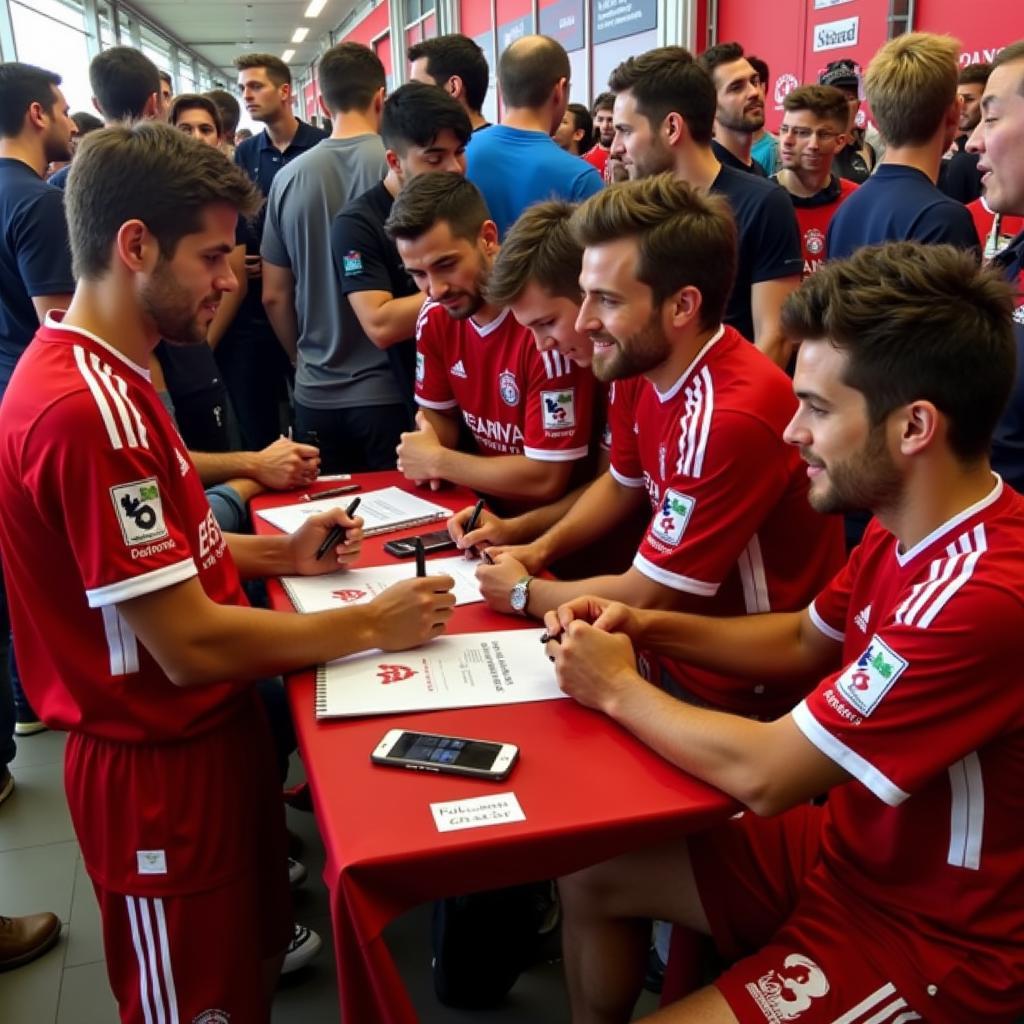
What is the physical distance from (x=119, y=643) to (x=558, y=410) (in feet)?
3.58

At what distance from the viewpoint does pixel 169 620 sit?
1207 millimetres

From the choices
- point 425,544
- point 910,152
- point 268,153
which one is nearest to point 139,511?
point 425,544

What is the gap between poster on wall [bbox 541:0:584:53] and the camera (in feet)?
27.4

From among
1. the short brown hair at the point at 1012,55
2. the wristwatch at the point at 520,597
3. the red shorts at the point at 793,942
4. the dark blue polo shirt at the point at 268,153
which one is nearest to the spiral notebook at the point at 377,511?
the wristwatch at the point at 520,597

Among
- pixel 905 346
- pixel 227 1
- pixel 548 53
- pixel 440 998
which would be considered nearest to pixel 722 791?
pixel 905 346

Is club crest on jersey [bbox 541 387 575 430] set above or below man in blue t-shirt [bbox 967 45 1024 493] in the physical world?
below

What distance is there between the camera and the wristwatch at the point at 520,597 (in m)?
1.57

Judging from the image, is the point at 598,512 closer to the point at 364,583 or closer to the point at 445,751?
the point at 364,583

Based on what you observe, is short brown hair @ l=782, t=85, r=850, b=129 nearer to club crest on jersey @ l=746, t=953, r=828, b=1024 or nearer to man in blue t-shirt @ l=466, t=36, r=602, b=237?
man in blue t-shirt @ l=466, t=36, r=602, b=237

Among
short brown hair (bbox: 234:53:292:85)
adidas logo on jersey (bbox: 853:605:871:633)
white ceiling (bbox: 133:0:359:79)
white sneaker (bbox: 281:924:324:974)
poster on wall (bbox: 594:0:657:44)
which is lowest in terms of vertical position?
white sneaker (bbox: 281:924:324:974)

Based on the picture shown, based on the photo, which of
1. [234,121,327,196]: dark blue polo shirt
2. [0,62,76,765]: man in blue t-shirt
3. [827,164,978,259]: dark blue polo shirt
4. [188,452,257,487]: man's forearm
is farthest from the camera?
[234,121,327,196]: dark blue polo shirt

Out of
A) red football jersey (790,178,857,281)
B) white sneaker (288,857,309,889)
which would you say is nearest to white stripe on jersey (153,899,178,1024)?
white sneaker (288,857,309,889)

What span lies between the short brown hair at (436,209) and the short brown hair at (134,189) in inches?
33.6

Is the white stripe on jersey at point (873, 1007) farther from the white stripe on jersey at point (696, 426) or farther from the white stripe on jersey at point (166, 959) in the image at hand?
the white stripe on jersey at point (166, 959)
